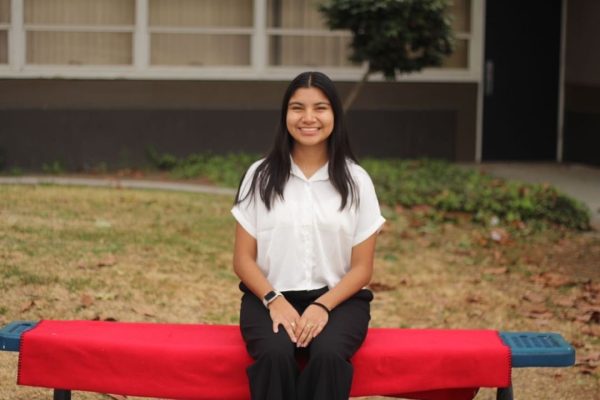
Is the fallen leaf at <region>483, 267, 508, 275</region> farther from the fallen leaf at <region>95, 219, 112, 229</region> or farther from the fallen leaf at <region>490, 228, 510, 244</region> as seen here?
the fallen leaf at <region>95, 219, 112, 229</region>

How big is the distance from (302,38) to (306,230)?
12.3 m

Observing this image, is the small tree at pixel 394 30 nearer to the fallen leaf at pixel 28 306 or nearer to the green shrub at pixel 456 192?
the green shrub at pixel 456 192

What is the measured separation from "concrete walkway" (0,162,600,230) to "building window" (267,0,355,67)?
2.42 meters

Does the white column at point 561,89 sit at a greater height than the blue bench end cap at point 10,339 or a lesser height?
greater

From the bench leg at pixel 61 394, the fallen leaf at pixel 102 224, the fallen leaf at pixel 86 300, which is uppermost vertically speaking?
the fallen leaf at pixel 102 224

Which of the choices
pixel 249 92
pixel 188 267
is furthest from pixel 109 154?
pixel 188 267

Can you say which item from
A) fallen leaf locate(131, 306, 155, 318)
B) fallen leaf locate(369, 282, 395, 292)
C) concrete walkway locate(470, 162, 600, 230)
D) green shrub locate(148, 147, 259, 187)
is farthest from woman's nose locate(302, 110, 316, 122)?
green shrub locate(148, 147, 259, 187)

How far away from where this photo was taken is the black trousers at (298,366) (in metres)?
4.33

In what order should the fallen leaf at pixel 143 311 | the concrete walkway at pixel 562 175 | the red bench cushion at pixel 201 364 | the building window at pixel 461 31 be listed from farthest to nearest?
the building window at pixel 461 31 < the concrete walkway at pixel 562 175 < the fallen leaf at pixel 143 311 < the red bench cushion at pixel 201 364

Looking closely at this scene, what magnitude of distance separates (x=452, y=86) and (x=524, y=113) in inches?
43.7

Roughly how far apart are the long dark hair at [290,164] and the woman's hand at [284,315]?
0.39 m

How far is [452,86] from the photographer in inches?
663

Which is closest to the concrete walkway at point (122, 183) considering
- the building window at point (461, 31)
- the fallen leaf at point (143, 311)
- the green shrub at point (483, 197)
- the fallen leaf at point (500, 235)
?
the green shrub at point (483, 197)

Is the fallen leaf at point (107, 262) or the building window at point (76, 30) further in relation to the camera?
the building window at point (76, 30)
